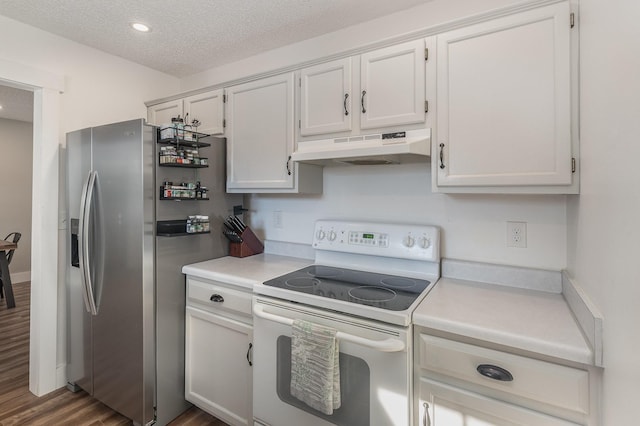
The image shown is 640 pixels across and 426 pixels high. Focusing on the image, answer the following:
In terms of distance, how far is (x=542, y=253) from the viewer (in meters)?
1.51

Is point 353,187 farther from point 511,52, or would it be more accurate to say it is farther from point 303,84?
point 511,52

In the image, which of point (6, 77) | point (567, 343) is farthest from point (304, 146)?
point (6, 77)

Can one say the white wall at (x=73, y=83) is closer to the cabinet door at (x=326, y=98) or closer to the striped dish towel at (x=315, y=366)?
the cabinet door at (x=326, y=98)

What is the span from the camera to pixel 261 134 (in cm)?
204

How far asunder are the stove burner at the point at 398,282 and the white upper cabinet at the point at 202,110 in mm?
1471

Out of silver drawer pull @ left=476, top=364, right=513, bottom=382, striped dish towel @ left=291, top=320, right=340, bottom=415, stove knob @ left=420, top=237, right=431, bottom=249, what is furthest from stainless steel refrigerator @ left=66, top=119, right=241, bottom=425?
silver drawer pull @ left=476, top=364, right=513, bottom=382

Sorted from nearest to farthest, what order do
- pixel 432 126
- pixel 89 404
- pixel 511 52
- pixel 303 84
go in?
pixel 511 52, pixel 432 126, pixel 303 84, pixel 89 404

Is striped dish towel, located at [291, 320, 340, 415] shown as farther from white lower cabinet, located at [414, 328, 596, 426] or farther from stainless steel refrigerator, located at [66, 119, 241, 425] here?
stainless steel refrigerator, located at [66, 119, 241, 425]

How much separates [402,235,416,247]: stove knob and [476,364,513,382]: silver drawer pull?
720mm

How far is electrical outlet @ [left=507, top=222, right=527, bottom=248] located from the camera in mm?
1546

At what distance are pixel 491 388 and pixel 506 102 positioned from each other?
1089mm

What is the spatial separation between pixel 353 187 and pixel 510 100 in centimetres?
97

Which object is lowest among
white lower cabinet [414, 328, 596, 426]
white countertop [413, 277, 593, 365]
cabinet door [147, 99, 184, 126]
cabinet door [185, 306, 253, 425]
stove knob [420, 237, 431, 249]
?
cabinet door [185, 306, 253, 425]

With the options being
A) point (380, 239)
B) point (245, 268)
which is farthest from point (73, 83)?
point (380, 239)
